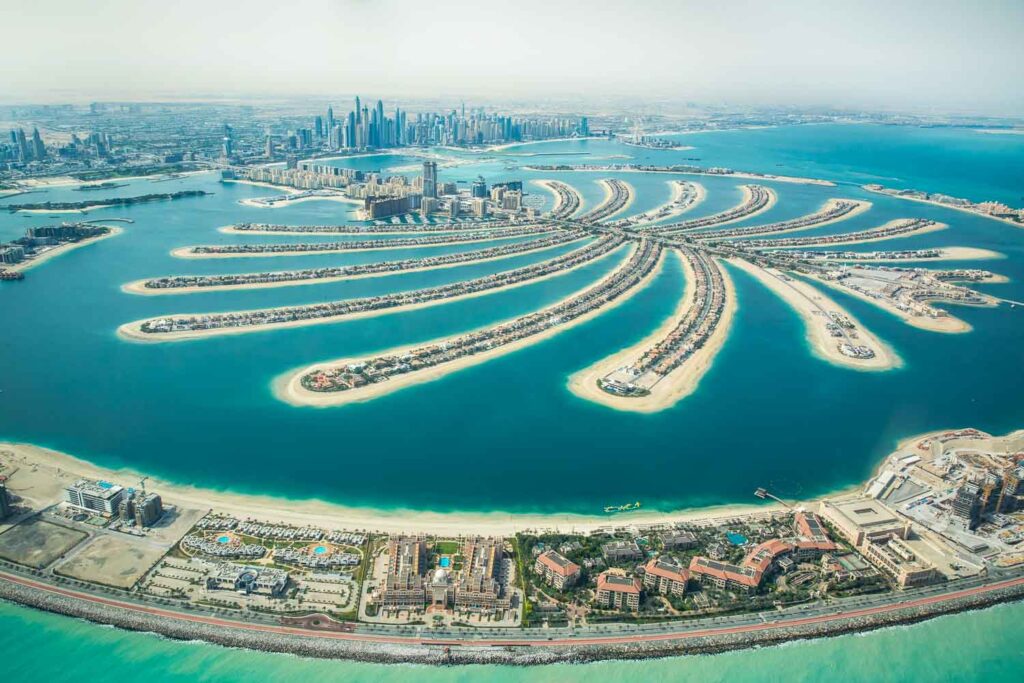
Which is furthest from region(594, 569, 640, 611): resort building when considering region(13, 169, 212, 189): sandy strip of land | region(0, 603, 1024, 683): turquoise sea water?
region(13, 169, 212, 189): sandy strip of land

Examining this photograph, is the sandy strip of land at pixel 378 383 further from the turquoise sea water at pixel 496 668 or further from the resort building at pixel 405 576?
the turquoise sea water at pixel 496 668

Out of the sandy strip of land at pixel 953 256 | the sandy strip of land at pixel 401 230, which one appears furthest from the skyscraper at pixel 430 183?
the sandy strip of land at pixel 953 256

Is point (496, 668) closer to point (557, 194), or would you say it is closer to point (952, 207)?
point (557, 194)

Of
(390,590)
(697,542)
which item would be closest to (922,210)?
(697,542)

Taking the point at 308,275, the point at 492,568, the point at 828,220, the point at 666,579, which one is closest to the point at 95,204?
the point at 308,275

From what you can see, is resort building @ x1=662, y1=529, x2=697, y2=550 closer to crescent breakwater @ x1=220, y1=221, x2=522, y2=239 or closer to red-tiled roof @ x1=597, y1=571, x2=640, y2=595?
red-tiled roof @ x1=597, y1=571, x2=640, y2=595

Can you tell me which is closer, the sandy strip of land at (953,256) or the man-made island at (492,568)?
the man-made island at (492,568)
